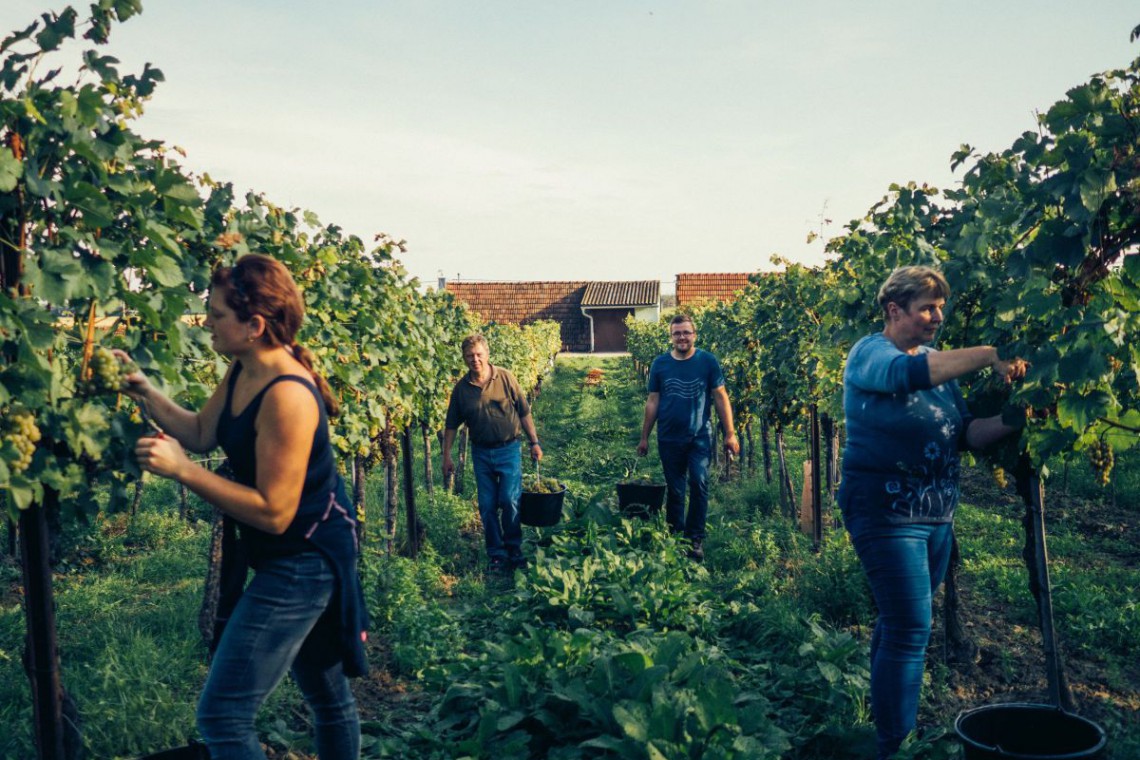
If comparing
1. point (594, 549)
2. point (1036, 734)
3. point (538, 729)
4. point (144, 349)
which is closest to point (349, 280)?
point (594, 549)

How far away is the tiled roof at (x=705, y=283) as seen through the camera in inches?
1649

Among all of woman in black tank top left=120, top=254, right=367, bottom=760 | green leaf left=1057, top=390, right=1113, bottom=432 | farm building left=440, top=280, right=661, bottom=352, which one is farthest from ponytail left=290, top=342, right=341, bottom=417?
farm building left=440, top=280, right=661, bottom=352

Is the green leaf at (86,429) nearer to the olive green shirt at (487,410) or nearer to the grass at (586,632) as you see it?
the grass at (586,632)

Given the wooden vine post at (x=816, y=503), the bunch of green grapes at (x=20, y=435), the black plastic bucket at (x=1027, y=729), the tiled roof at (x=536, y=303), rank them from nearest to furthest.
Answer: the bunch of green grapes at (x=20, y=435) < the black plastic bucket at (x=1027, y=729) < the wooden vine post at (x=816, y=503) < the tiled roof at (x=536, y=303)

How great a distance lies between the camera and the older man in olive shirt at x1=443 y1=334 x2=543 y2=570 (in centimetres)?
661

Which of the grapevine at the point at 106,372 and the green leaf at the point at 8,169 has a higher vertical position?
the green leaf at the point at 8,169

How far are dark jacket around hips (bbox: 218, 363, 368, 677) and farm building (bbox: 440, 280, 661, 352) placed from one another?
124ft

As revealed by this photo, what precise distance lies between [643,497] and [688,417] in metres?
1.09

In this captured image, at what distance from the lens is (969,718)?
311 cm

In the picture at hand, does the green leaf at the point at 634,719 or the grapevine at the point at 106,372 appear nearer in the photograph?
the grapevine at the point at 106,372

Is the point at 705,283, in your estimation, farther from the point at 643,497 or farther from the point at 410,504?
the point at 410,504

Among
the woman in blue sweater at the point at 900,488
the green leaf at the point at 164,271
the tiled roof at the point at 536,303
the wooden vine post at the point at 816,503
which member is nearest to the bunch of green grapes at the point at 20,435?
the green leaf at the point at 164,271

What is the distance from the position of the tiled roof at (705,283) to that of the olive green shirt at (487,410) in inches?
1393

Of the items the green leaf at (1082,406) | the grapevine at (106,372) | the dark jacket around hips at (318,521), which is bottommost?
the dark jacket around hips at (318,521)
